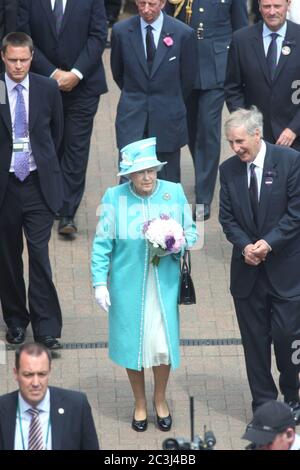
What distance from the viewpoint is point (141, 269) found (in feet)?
36.2

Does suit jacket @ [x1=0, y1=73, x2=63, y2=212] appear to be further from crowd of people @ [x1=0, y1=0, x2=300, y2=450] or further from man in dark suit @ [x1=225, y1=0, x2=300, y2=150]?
man in dark suit @ [x1=225, y1=0, x2=300, y2=150]

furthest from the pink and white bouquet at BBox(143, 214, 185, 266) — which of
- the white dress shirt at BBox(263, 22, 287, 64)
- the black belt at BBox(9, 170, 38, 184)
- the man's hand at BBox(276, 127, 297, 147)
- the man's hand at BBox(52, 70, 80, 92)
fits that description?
the man's hand at BBox(52, 70, 80, 92)

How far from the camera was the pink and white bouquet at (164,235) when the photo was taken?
10758 millimetres

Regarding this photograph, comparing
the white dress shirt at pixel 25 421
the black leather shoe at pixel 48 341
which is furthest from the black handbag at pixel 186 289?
the white dress shirt at pixel 25 421

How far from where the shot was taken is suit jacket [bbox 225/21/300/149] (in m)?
12.7

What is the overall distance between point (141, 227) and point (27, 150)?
1469 mm

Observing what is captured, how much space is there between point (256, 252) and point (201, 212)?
363cm

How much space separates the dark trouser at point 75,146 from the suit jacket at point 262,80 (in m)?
1.53

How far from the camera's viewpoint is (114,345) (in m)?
11.2

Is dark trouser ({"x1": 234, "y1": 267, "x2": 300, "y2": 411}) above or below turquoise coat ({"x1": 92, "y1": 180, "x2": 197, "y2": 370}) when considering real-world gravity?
below

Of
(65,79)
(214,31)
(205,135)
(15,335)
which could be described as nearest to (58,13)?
(65,79)
